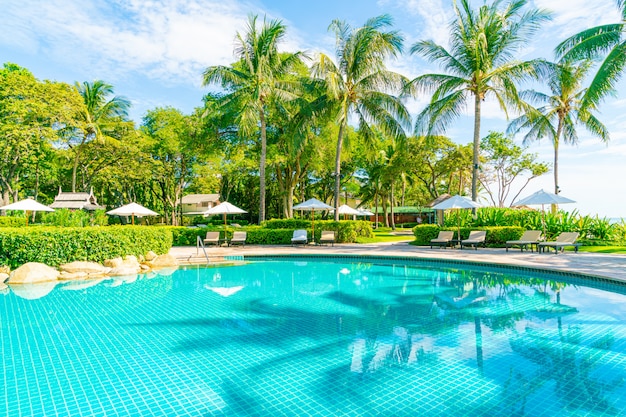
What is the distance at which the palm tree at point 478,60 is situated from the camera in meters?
17.8

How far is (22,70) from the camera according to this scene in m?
28.6

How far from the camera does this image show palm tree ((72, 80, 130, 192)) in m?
27.3

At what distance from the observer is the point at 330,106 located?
66.7 ft

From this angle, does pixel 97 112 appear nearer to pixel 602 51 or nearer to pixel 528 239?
pixel 528 239

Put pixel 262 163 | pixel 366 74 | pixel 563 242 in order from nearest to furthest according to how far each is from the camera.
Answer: pixel 563 242 → pixel 366 74 → pixel 262 163

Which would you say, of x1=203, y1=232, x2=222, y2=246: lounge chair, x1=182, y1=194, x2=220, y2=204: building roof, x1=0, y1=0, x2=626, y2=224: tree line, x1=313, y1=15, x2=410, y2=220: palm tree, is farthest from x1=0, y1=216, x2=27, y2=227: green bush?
x1=182, y1=194, x2=220, y2=204: building roof

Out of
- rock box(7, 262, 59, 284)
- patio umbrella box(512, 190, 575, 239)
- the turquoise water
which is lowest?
the turquoise water

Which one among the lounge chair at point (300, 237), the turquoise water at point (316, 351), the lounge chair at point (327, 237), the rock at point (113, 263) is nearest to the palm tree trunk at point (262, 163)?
the lounge chair at point (300, 237)

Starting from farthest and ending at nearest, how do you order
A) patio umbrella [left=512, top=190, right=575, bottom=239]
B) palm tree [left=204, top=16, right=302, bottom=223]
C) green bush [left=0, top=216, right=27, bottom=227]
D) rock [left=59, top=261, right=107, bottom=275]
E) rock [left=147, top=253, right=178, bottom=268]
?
palm tree [left=204, top=16, right=302, bottom=223]
green bush [left=0, top=216, right=27, bottom=227]
patio umbrella [left=512, top=190, right=575, bottom=239]
rock [left=147, top=253, right=178, bottom=268]
rock [left=59, top=261, right=107, bottom=275]

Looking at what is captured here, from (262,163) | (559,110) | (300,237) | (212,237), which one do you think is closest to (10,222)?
(212,237)

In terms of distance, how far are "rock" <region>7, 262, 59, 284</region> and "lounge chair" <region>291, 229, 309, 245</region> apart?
1081 centimetres

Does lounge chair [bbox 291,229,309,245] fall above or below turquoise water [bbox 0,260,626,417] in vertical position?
above

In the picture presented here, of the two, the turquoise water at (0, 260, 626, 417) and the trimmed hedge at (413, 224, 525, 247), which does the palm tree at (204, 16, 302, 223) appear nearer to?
the trimmed hedge at (413, 224, 525, 247)

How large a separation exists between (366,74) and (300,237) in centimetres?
923
